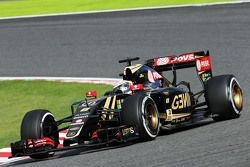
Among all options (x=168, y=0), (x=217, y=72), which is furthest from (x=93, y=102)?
(x=168, y=0)

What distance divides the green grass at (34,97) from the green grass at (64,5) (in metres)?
7.73

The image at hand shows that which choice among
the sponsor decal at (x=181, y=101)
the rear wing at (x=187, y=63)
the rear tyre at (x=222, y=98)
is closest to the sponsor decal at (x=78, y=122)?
the sponsor decal at (x=181, y=101)

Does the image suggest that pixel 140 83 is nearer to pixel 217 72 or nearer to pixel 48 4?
pixel 217 72

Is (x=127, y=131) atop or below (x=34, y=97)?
below

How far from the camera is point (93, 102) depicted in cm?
1002

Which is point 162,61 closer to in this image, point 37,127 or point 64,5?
point 37,127

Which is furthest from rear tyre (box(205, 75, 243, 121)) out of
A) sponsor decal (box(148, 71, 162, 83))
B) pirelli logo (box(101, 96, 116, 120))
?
pirelli logo (box(101, 96, 116, 120))

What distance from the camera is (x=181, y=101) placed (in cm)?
1073

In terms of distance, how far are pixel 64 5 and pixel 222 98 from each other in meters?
15.7

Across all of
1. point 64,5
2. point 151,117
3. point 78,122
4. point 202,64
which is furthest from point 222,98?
point 64,5

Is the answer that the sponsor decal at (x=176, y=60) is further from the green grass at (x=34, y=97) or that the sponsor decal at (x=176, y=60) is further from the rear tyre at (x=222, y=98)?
the green grass at (x=34, y=97)

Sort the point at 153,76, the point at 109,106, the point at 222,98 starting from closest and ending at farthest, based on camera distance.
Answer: the point at 109,106 < the point at 222,98 < the point at 153,76

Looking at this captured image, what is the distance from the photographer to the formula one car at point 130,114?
9.52 metres

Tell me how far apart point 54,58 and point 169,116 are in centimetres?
913
